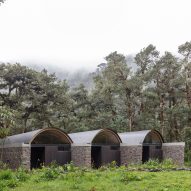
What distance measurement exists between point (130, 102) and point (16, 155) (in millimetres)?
21461

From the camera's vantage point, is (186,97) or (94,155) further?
(186,97)

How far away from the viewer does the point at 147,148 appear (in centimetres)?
2988

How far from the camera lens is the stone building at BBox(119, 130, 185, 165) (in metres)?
28.3

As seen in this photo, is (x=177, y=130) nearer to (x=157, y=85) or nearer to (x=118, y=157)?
(x=157, y=85)

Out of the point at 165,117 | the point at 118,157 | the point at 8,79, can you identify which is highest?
the point at 8,79

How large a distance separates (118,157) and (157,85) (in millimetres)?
17068

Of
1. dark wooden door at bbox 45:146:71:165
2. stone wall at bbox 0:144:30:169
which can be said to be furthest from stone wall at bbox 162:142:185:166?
stone wall at bbox 0:144:30:169

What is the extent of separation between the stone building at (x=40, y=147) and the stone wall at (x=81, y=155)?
437 mm

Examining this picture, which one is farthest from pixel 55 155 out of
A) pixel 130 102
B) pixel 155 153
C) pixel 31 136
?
pixel 130 102

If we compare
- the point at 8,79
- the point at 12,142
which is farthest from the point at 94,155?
the point at 8,79

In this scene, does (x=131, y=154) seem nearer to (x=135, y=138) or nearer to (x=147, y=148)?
(x=135, y=138)

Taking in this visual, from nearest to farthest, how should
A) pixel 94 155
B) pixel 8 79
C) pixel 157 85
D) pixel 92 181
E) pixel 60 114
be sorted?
1. pixel 92 181
2. pixel 94 155
3. pixel 8 79
4. pixel 60 114
5. pixel 157 85

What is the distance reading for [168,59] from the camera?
42.4 m

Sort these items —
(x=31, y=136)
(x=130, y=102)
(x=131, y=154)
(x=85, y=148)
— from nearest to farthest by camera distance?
(x=31, y=136) → (x=85, y=148) → (x=131, y=154) → (x=130, y=102)
